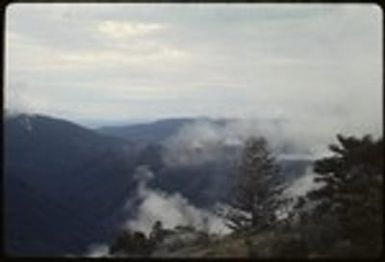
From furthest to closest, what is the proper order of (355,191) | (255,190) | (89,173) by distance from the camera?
(255,190) < (89,173) < (355,191)

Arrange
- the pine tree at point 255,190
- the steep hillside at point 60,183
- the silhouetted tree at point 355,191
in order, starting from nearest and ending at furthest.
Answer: the silhouetted tree at point 355,191
the steep hillside at point 60,183
the pine tree at point 255,190

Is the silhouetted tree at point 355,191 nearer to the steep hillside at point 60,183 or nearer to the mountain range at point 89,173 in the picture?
the mountain range at point 89,173

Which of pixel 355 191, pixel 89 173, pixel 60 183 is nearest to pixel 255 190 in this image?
pixel 355 191

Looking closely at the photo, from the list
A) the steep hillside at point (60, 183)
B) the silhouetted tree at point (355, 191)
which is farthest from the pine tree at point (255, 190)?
the steep hillside at point (60, 183)

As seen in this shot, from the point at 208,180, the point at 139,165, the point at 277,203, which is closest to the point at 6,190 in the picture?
the point at 139,165

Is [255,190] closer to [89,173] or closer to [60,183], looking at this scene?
[89,173]

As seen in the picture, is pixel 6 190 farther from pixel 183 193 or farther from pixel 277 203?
pixel 277 203

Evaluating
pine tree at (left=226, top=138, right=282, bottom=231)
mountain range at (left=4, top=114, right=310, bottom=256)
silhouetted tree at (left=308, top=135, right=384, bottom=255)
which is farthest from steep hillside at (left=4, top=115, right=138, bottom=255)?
silhouetted tree at (left=308, top=135, right=384, bottom=255)

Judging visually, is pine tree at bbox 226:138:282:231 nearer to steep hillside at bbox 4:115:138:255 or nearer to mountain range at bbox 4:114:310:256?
mountain range at bbox 4:114:310:256

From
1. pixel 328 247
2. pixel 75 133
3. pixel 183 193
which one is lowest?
pixel 328 247
